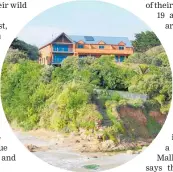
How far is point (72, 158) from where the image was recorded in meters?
8.30

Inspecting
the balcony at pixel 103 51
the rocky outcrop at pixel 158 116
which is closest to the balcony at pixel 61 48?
the balcony at pixel 103 51

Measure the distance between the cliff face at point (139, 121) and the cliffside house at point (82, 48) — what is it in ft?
1.88

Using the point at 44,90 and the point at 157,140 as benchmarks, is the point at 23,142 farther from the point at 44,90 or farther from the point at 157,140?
the point at 157,140

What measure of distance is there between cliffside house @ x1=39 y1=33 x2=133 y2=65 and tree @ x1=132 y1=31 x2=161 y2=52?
0.08 meters

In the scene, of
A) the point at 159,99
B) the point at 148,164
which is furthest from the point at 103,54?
the point at 148,164

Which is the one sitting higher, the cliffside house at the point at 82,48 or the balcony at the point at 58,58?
the cliffside house at the point at 82,48

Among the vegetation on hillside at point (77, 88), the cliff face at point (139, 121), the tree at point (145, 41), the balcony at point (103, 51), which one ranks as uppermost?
the tree at point (145, 41)

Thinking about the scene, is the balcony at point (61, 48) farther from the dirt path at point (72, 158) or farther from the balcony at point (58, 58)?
the dirt path at point (72, 158)

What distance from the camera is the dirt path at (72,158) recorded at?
8289 mm

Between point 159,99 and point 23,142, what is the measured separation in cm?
157

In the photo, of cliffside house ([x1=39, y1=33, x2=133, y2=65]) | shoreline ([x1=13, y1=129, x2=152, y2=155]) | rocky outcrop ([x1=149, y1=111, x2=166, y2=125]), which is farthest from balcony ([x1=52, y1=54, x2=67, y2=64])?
rocky outcrop ([x1=149, y1=111, x2=166, y2=125])

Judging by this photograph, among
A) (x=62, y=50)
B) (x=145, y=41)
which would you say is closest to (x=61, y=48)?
(x=62, y=50)

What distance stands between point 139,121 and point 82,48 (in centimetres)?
103

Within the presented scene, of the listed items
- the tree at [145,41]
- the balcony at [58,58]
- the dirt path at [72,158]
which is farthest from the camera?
the balcony at [58,58]
